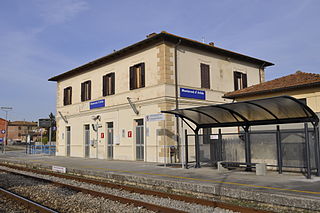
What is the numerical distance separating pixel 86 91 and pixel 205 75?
10560 mm

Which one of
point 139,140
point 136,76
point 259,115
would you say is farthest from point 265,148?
point 136,76

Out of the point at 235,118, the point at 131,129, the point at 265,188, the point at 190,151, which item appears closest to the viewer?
the point at 265,188

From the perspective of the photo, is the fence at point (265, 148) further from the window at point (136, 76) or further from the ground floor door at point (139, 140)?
the window at point (136, 76)

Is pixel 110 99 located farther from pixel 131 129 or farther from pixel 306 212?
pixel 306 212

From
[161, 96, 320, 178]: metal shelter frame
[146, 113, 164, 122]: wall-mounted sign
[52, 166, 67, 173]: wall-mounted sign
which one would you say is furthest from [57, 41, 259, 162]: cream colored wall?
[52, 166, 67, 173]: wall-mounted sign

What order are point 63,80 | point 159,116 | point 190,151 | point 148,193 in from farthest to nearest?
point 63,80
point 190,151
point 159,116
point 148,193

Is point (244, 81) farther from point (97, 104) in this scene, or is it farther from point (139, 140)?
point (97, 104)

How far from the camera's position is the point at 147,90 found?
1906 cm

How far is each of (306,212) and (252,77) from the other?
60.6ft

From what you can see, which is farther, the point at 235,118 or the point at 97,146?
the point at 97,146

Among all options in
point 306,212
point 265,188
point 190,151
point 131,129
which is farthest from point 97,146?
point 306,212

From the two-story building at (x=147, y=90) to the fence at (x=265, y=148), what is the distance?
73.8 inches

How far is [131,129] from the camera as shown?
19.9 meters

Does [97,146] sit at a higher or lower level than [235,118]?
lower
